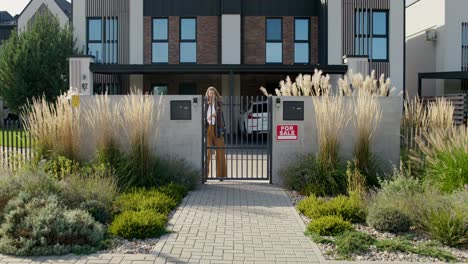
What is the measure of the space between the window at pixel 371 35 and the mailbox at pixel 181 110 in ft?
48.4

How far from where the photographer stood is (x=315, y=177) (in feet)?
30.5

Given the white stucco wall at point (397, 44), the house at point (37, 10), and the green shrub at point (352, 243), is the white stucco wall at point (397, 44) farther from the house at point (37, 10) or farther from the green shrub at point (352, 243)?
the house at point (37, 10)

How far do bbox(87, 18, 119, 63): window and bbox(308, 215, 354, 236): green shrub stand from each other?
19.1 meters

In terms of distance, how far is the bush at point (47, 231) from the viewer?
5.62 metres

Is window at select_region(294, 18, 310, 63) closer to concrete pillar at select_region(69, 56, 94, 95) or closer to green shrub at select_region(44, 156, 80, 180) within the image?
concrete pillar at select_region(69, 56, 94, 95)

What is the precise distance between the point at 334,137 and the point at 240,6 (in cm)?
1546

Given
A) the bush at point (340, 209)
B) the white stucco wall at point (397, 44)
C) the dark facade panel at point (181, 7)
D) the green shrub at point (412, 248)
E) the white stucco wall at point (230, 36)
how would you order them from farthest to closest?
the dark facade panel at point (181, 7) → the white stucco wall at point (230, 36) → the white stucco wall at point (397, 44) → the bush at point (340, 209) → the green shrub at point (412, 248)

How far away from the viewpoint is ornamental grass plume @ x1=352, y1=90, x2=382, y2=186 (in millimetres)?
9516

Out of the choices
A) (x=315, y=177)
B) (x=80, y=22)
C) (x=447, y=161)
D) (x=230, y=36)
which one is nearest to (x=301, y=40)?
(x=230, y=36)

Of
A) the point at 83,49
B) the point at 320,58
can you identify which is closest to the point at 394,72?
the point at 320,58

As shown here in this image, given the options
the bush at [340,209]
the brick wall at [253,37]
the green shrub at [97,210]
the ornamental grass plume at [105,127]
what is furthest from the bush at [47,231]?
the brick wall at [253,37]

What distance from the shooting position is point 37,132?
9.62 m

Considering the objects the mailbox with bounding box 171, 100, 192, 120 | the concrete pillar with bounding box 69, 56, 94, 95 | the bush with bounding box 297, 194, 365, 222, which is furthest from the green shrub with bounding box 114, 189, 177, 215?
the concrete pillar with bounding box 69, 56, 94, 95

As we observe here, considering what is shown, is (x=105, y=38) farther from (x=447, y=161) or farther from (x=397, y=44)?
(x=447, y=161)
